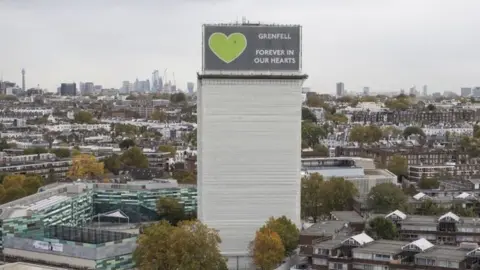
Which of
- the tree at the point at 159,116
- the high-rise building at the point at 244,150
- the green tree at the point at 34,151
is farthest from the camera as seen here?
the tree at the point at 159,116

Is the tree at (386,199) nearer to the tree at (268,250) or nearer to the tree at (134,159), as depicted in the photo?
the tree at (268,250)

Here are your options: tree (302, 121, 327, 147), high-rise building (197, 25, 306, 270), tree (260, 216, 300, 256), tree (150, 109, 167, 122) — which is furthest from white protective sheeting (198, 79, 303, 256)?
tree (150, 109, 167, 122)

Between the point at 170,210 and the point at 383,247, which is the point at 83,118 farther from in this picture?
the point at 383,247

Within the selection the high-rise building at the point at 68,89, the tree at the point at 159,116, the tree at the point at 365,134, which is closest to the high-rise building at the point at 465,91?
the high-rise building at the point at 68,89

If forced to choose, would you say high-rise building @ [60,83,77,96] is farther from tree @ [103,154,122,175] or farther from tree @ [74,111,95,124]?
tree @ [103,154,122,175]

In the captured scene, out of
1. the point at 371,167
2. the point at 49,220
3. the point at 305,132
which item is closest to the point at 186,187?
the point at 49,220
